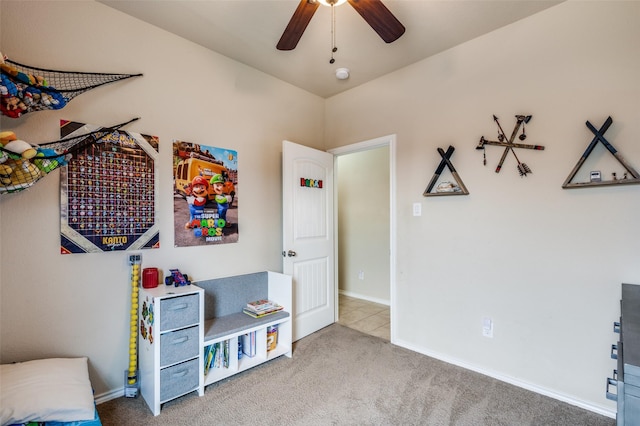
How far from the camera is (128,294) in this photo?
2139 mm

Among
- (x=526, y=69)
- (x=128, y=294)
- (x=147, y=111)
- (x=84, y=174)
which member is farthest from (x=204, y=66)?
(x=526, y=69)

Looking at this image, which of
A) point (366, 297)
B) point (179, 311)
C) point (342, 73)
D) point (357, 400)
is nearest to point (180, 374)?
point (179, 311)

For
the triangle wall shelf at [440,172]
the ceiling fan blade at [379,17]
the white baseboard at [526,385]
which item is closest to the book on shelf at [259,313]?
the white baseboard at [526,385]

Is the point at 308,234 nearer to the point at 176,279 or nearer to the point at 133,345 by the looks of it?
the point at 176,279

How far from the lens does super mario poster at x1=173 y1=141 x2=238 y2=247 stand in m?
2.38

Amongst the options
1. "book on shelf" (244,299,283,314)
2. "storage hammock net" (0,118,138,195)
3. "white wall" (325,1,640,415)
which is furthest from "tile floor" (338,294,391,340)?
"storage hammock net" (0,118,138,195)

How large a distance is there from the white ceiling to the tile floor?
2700 mm

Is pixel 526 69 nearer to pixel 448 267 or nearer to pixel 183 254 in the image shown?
pixel 448 267

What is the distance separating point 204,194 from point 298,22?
1479mm

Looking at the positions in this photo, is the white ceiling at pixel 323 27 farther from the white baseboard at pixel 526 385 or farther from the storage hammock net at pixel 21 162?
the white baseboard at pixel 526 385

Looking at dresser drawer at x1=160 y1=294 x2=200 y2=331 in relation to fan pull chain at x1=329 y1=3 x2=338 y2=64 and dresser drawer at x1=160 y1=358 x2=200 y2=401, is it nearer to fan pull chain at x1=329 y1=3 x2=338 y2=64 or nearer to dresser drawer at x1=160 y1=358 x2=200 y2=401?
dresser drawer at x1=160 y1=358 x2=200 y2=401

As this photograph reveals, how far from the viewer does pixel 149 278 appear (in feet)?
7.04

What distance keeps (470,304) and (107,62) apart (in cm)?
324

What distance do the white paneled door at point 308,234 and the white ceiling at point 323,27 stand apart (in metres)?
0.83
